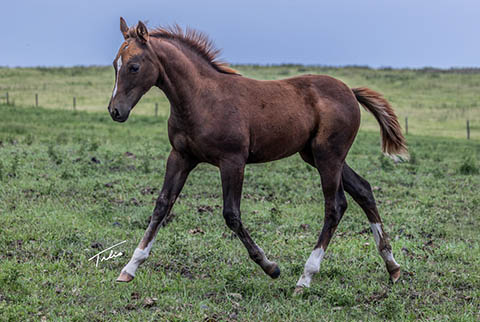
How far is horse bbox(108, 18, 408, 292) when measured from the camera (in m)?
5.58

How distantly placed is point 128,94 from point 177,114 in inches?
22.9

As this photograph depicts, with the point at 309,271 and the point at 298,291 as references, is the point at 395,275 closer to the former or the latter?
the point at 309,271

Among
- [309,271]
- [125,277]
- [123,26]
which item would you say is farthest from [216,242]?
[123,26]

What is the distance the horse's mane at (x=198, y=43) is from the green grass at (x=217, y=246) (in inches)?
93.0

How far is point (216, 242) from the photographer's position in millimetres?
7562

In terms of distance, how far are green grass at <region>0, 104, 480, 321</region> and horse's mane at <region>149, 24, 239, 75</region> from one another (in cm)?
236

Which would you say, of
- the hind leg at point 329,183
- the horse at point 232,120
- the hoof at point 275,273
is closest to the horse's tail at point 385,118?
the horse at point 232,120

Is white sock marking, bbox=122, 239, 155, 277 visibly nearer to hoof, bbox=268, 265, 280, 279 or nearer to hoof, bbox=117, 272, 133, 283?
hoof, bbox=117, 272, 133, 283

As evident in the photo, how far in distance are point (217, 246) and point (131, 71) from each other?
2.97m

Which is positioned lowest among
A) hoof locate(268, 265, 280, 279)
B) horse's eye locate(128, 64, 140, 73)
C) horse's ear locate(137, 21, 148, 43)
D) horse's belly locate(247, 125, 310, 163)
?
hoof locate(268, 265, 280, 279)

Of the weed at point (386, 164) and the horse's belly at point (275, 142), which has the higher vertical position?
the horse's belly at point (275, 142)

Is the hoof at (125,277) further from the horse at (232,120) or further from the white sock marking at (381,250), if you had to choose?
the white sock marking at (381,250)

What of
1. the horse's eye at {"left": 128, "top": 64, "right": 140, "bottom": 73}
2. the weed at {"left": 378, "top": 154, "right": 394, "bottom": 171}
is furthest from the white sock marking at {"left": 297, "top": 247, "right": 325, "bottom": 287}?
the weed at {"left": 378, "top": 154, "right": 394, "bottom": 171}

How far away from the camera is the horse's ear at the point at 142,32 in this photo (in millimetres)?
5387
